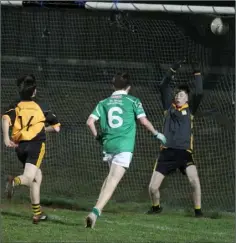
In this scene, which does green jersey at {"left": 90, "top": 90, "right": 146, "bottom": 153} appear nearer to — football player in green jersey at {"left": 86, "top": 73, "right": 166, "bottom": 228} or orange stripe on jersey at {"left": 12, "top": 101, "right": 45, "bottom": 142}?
football player in green jersey at {"left": 86, "top": 73, "right": 166, "bottom": 228}

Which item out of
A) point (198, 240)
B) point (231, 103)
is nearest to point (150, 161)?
point (231, 103)

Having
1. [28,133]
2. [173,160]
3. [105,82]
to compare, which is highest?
[105,82]

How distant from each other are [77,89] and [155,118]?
1567mm

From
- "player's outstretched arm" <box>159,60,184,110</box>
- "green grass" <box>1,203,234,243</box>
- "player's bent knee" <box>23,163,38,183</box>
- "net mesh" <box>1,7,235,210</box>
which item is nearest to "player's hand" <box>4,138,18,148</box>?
"player's bent knee" <box>23,163,38,183</box>

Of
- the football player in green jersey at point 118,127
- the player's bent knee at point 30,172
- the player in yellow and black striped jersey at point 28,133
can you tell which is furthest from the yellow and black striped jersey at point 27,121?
the football player in green jersey at point 118,127

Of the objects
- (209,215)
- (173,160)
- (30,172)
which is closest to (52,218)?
(30,172)

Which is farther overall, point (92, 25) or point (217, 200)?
point (92, 25)

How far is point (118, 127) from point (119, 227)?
117cm

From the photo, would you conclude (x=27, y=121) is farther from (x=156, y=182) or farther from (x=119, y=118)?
(x=156, y=182)

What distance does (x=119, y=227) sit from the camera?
373 inches

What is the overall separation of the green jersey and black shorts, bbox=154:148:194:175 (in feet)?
4.68

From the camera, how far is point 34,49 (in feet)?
45.3

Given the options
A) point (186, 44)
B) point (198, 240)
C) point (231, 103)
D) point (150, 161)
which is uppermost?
point (186, 44)

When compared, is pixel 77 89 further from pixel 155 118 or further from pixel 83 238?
pixel 83 238
